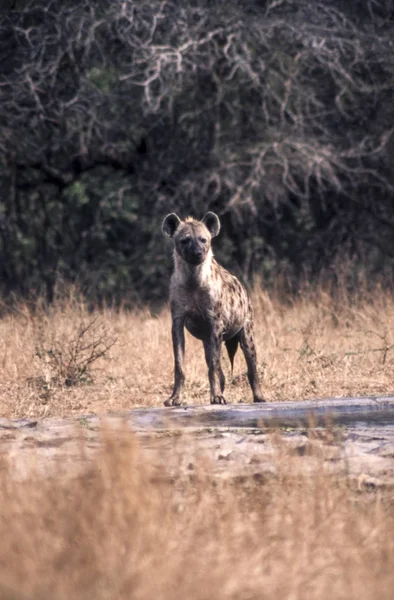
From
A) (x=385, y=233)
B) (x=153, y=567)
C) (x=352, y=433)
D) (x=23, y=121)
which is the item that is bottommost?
(x=153, y=567)

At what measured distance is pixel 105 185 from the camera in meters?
16.0

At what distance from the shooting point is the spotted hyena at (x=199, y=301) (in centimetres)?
762

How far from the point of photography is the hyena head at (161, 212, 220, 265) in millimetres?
7719

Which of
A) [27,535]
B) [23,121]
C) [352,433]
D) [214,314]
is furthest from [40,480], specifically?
Answer: [23,121]

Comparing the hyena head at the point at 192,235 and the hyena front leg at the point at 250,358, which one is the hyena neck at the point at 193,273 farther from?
the hyena front leg at the point at 250,358


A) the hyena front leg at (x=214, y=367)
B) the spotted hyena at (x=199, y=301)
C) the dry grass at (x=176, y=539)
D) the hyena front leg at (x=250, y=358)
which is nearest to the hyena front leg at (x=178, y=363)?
the spotted hyena at (x=199, y=301)

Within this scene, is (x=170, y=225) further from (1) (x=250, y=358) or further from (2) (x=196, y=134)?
(2) (x=196, y=134)

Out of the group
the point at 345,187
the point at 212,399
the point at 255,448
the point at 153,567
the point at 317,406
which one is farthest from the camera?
the point at 345,187

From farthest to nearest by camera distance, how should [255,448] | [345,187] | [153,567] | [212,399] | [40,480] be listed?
[345,187]
[212,399]
[255,448]
[40,480]
[153,567]

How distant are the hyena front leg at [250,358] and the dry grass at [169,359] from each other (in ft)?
0.51

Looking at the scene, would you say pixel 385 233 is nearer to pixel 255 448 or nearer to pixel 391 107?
pixel 391 107

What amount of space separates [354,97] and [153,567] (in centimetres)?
1226

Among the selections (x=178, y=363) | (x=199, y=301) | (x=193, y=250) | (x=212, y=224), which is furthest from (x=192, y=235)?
(x=178, y=363)

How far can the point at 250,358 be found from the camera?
26.9 ft
